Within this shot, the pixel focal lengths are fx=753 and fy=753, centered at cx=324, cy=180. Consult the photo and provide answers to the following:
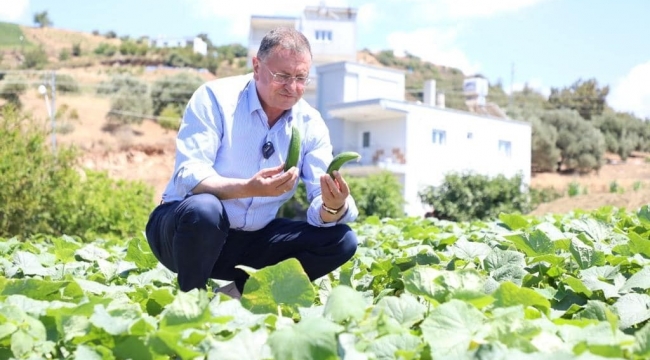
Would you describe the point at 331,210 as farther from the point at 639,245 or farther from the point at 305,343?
the point at 305,343

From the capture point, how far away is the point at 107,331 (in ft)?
5.28

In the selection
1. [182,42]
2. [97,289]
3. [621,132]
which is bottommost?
[97,289]

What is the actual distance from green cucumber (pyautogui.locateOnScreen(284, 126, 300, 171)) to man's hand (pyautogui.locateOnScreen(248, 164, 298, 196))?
19cm

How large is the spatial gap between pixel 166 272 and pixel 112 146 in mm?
37093

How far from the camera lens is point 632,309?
6.77ft

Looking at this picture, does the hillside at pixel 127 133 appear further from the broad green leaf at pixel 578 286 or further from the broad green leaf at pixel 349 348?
the broad green leaf at pixel 349 348

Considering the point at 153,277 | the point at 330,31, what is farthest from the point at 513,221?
the point at 330,31

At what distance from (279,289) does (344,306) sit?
1.37ft

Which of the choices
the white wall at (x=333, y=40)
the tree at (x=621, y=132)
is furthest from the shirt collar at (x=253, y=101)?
the tree at (x=621, y=132)

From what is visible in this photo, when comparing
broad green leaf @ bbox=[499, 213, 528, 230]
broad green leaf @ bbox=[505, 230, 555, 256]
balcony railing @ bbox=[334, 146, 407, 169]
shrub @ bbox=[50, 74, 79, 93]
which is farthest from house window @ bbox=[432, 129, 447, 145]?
broad green leaf @ bbox=[505, 230, 555, 256]

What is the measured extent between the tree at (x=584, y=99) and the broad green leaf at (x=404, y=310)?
63.2m

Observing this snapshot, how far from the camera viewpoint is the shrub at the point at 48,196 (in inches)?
434

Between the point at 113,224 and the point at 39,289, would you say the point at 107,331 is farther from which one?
the point at 113,224

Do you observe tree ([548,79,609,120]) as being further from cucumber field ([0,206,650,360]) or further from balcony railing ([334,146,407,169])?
cucumber field ([0,206,650,360])
